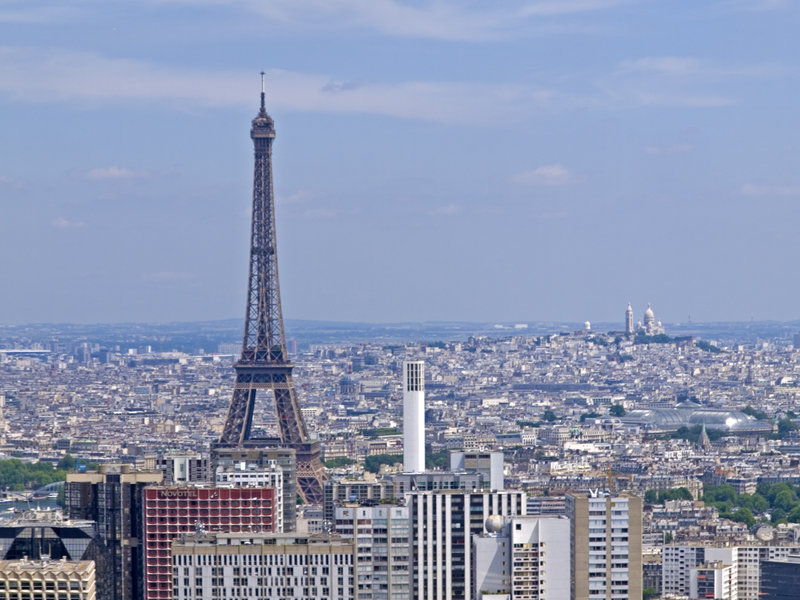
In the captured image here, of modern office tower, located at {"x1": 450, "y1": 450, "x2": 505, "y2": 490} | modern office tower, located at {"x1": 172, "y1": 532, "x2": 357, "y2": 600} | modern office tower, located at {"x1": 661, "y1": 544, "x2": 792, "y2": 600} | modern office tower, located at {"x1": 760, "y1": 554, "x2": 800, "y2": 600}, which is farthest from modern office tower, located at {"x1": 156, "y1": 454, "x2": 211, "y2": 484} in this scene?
modern office tower, located at {"x1": 172, "y1": 532, "x2": 357, "y2": 600}

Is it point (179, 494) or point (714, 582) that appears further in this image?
point (714, 582)

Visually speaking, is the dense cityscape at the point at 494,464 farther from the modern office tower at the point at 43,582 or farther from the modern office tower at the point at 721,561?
the modern office tower at the point at 43,582

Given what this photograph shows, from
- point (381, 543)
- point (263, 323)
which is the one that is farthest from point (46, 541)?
point (263, 323)

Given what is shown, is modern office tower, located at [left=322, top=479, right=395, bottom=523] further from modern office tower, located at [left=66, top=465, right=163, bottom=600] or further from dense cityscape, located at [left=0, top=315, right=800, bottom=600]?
modern office tower, located at [left=66, top=465, right=163, bottom=600]

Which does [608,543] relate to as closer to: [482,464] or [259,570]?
[259,570]

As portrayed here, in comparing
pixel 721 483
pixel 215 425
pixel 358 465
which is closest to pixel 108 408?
pixel 215 425

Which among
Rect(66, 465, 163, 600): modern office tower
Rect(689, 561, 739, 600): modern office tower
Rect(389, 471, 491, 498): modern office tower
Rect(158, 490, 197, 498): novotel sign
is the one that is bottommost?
Rect(689, 561, 739, 600): modern office tower
